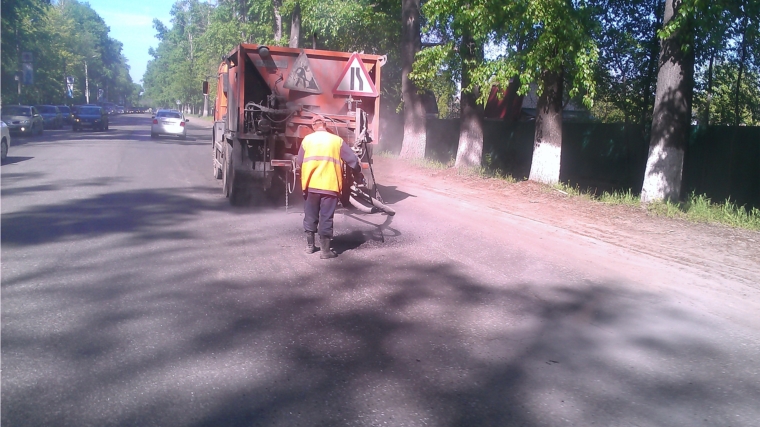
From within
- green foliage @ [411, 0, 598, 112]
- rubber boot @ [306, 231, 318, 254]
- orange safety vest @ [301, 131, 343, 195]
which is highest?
green foliage @ [411, 0, 598, 112]

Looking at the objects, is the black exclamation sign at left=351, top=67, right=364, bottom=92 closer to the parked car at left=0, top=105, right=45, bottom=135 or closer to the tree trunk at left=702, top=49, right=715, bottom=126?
the tree trunk at left=702, top=49, right=715, bottom=126

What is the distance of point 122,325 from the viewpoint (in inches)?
220

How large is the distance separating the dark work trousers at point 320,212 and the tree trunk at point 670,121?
7.54m

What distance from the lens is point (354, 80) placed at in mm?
11203

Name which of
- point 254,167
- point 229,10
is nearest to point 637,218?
point 254,167

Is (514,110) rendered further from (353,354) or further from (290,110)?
(353,354)

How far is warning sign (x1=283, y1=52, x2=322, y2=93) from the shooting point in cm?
1102

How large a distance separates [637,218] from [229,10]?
36395 mm

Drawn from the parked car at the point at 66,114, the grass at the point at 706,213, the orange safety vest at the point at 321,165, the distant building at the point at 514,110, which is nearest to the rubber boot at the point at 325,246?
the orange safety vest at the point at 321,165

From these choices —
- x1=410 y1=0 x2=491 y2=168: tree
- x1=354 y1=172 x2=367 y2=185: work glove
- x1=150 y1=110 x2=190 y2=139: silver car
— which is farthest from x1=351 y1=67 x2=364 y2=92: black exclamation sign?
x1=150 y1=110 x2=190 y2=139: silver car

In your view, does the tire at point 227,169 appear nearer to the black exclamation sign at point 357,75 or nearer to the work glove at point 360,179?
the work glove at point 360,179

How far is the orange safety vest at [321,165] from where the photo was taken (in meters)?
8.13

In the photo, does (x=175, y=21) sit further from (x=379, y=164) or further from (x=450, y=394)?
(x=450, y=394)

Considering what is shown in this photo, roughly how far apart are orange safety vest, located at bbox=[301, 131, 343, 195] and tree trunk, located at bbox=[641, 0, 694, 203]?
7.49m
